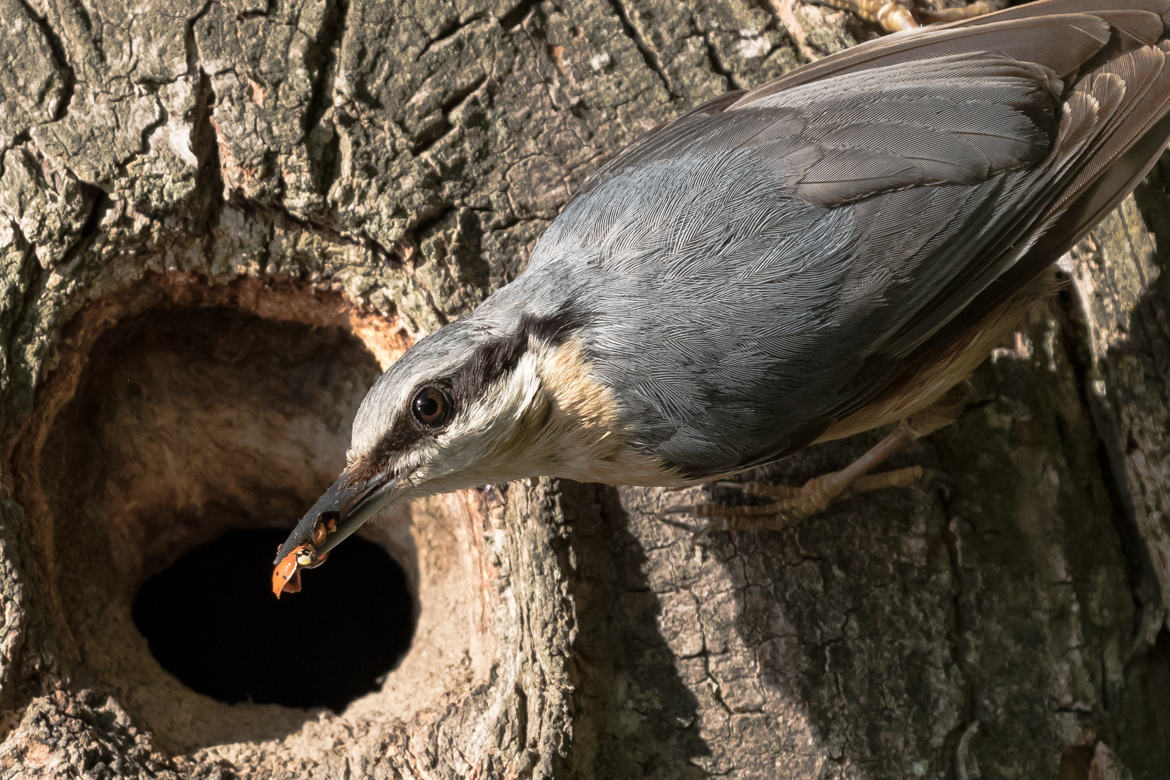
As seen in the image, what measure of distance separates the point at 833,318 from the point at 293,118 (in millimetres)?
1383

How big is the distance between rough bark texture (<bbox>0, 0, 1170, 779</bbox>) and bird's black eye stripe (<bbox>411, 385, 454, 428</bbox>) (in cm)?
44

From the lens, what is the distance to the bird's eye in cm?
206

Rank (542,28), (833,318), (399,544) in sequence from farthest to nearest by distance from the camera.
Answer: (399,544) < (542,28) < (833,318)

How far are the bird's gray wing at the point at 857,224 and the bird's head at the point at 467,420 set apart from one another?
0.11m

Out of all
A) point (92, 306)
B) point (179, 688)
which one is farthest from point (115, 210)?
point (179, 688)

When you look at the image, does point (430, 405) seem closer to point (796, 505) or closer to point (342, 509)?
point (342, 509)

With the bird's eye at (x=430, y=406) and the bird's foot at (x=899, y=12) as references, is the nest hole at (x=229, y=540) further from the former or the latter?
the bird's foot at (x=899, y=12)

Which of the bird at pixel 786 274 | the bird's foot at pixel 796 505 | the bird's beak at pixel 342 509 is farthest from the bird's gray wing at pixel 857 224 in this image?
the bird's beak at pixel 342 509

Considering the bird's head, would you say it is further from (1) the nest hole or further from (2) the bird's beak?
(1) the nest hole

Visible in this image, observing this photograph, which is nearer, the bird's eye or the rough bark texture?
the bird's eye

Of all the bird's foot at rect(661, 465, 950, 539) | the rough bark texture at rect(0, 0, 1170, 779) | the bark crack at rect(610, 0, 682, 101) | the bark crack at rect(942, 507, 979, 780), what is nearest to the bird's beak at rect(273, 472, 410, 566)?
the rough bark texture at rect(0, 0, 1170, 779)

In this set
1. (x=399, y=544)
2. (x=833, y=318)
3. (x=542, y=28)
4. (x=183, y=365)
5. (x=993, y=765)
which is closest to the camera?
(x=833, y=318)

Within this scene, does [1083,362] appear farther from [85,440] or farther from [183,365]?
[85,440]

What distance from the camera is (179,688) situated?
9.26 feet
